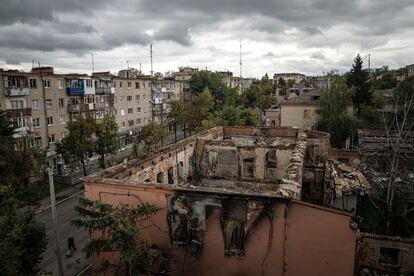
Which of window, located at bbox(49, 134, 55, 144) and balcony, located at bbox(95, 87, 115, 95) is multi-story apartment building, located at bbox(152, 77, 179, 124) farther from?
window, located at bbox(49, 134, 55, 144)

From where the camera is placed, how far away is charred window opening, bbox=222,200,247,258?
1188cm

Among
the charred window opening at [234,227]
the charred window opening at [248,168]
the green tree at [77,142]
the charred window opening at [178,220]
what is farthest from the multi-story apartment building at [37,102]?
the charred window opening at [234,227]

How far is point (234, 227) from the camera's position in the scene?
12.1m

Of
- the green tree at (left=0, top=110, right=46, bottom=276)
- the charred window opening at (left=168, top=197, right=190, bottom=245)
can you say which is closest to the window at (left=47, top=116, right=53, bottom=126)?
the green tree at (left=0, top=110, right=46, bottom=276)

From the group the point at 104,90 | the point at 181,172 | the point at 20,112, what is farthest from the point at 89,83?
the point at 181,172

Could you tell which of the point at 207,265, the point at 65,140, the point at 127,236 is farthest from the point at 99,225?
the point at 65,140

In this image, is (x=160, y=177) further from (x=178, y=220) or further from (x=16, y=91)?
(x=16, y=91)

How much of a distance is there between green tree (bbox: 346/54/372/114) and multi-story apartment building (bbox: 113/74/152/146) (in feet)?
113

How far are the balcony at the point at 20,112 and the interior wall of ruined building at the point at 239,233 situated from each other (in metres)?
21.8

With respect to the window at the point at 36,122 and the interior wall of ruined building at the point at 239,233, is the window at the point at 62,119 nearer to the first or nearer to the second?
the window at the point at 36,122

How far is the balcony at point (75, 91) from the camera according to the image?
37250 mm

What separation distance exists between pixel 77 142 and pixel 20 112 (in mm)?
6615

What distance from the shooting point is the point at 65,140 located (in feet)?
102

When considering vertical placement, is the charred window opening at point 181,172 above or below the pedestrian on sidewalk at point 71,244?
above
